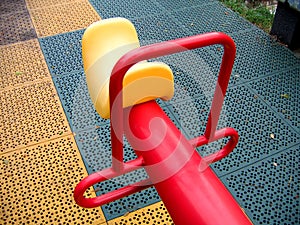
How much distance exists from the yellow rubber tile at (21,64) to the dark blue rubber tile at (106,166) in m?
0.94

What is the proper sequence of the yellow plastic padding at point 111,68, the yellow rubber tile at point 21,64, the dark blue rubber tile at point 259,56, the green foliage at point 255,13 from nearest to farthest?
the yellow plastic padding at point 111,68
the yellow rubber tile at point 21,64
the dark blue rubber tile at point 259,56
the green foliage at point 255,13

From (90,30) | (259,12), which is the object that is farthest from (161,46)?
(259,12)

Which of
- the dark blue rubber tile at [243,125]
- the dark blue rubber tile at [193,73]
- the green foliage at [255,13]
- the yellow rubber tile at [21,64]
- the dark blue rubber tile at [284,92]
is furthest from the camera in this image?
the green foliage at [255,13]

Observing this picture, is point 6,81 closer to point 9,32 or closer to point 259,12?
point 9,32

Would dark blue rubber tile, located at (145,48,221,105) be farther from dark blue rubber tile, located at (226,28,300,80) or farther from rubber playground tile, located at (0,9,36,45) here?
rubber playground tile, located at (0,9,36,45)

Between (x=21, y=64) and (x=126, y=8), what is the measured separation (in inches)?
59.7

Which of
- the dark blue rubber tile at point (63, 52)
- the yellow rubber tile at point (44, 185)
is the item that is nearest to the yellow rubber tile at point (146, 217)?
the yellow rubber tile at point (44, 185)

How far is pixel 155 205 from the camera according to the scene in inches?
89.3

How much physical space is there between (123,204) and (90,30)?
3.80 ft

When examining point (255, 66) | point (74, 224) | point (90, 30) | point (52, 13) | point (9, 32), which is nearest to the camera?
point (90, 30)

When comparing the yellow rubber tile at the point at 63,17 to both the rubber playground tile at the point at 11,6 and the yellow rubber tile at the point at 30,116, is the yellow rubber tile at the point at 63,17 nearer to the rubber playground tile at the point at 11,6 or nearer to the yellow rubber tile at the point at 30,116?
the rubber playground tile at the point at 11,6

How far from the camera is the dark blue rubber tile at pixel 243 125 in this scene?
258 cm

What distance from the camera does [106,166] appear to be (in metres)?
2.47

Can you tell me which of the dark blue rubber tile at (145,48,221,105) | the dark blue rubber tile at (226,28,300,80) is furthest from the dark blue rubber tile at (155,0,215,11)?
the dark blue rubber tile at (145,48,221,105)
